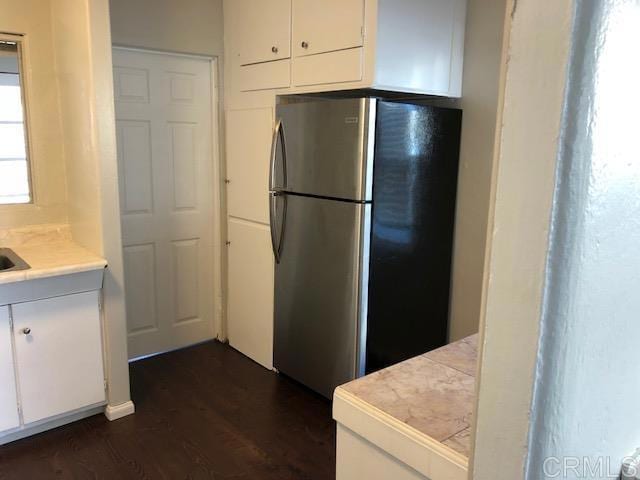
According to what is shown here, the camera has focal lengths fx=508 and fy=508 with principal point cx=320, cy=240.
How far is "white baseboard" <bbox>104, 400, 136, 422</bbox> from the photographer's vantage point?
2.72 m

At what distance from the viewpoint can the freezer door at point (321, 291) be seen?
Answer: 2.55 m

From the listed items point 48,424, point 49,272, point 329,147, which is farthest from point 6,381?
point 329,147

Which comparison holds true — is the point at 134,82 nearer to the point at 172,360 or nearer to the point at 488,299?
the point at 172,360

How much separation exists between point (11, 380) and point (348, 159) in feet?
6.25

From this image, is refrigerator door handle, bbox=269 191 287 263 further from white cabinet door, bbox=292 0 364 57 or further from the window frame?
the window frame

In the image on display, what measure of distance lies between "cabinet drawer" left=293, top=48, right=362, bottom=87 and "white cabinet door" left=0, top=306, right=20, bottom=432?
1.84 m

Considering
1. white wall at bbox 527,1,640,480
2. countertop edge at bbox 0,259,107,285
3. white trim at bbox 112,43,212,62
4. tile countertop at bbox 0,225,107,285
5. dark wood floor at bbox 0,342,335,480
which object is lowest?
dark wood floor at bbox 0,342,335,480

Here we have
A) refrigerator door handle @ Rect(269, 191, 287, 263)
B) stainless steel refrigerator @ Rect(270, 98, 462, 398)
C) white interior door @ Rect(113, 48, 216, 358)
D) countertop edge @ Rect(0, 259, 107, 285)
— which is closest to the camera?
countertop edge @ Rect(0, 259, 107, 285)

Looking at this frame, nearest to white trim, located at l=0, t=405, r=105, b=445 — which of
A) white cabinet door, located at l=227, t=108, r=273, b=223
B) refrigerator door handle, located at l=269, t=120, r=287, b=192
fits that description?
white cabinet door, located at l=227, t=108, r=273, b=223

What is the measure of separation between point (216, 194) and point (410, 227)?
5.08 ft

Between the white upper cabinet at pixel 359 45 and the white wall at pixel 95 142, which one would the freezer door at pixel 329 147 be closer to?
the white upper cabinet at pixel 359 45

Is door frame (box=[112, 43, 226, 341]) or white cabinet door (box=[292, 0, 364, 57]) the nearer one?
white cabinet door (box=[292, 0, 364, 57])

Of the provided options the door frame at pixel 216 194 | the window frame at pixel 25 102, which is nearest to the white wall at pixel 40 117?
the window frame at pixel 25 102

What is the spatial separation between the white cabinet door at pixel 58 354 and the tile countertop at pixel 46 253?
0.16 meters
